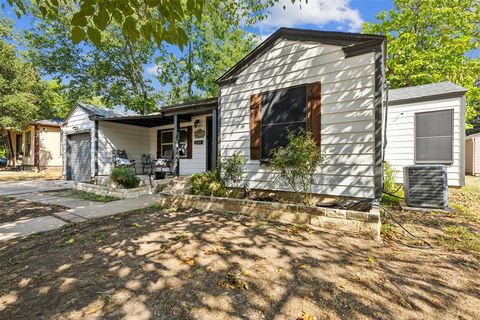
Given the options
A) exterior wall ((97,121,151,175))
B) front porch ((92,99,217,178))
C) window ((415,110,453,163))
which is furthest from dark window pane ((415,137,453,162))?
exterior wall ((97,121,151,175))

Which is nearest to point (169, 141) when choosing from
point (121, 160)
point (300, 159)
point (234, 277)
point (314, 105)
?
point (121, 160)

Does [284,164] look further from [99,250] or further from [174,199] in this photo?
[99,250]

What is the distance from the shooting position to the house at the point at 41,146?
15212 millimetres

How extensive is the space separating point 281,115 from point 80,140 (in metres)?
10.3

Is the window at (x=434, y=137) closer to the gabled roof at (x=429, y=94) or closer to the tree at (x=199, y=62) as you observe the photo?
the gabled roof at (x=429, y=94)

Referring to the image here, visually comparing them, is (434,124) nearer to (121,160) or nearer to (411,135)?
(411,135)

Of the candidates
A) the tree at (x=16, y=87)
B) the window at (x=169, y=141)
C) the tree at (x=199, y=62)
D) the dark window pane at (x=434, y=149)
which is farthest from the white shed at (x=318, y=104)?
the tree at (x=16, y=87)

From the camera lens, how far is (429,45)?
43.4ft

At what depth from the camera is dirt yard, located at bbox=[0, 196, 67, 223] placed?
195 inches

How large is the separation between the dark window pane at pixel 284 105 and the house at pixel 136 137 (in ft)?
8.95

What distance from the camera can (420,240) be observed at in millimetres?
3199

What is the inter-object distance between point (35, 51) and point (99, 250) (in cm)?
2051

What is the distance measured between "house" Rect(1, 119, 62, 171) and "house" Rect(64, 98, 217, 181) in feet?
20.2

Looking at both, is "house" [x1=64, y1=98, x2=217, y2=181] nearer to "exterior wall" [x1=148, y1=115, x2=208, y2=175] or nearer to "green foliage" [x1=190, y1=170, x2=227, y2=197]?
"exterior wall" [x1=148, y1=115, x2=208, y2=175]
